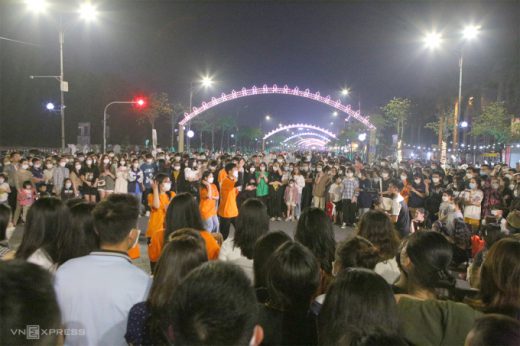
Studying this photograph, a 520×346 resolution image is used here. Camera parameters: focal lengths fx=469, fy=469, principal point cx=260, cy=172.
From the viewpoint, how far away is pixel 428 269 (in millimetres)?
3186

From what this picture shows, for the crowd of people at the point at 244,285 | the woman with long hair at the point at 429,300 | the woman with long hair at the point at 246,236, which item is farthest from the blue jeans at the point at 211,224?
the woman with long hair at the point at 429,300

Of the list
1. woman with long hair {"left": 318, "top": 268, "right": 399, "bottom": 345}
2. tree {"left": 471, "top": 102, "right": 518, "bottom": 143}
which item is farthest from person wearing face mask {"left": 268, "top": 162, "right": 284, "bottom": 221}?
tree {"left": 471, "top": 102, "right": 518, "bottom": 143}

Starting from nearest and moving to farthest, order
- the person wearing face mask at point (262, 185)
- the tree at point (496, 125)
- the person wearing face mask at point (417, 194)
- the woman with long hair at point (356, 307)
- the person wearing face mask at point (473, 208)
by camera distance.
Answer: the woman with long hair at point (356, 307), the person wearing face mask at point (473, 208), the person wearing face mask at point (417, 194), the person wearing face mask at point (262, 185), the tree at point (496, 125)

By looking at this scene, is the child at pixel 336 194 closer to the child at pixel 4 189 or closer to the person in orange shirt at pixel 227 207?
the person in orange shirt at pixel 227 207

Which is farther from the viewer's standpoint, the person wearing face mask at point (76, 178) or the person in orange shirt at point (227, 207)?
the person wearing face mask at point (76, 178)

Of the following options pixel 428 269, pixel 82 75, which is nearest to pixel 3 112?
pixel 82 75

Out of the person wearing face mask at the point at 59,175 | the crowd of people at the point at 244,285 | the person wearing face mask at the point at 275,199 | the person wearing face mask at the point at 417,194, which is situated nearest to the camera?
the crowd of people at the point at 244,285

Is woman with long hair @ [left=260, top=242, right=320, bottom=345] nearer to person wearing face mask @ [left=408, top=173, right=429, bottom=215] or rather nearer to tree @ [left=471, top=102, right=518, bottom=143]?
person wearing face mask @ [left=408, top=173, right=429, bottom=215]

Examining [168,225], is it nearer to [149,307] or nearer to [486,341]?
[149,307]

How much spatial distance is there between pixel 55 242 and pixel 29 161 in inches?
462

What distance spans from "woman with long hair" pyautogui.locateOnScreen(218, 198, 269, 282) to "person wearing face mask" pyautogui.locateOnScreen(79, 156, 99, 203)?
1057cm

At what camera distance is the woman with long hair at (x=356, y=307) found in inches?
95.0

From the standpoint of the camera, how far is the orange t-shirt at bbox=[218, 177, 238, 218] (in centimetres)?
986

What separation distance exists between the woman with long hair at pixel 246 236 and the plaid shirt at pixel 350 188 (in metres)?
9.43
